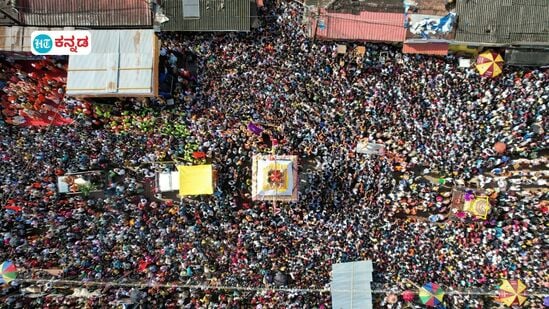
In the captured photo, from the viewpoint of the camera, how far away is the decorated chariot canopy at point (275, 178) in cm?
1420

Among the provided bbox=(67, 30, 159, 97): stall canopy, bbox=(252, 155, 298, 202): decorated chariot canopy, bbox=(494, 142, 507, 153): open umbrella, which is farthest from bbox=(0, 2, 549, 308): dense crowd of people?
bbox=(67, 30, 159, 97): stall canopy

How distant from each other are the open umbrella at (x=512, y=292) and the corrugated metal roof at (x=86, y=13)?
56.5 ft

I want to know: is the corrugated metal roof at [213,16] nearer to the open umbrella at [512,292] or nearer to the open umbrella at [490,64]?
the open umbrella at [490,64]

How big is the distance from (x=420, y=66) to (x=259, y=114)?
268 inches

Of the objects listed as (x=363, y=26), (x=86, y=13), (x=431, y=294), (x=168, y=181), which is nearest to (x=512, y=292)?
(x=431, y=294)

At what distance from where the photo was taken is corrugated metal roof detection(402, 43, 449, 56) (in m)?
14.7

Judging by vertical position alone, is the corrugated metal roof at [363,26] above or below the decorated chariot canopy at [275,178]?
above

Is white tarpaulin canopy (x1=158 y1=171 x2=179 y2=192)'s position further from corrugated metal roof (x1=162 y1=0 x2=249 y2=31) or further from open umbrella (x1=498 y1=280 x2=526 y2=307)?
open umbrella (x1=498 y1=280 x2=526 y2=307)

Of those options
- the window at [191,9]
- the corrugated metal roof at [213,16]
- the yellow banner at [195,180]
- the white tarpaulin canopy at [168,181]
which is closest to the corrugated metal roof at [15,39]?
the corrugated metal roof at [213,16]

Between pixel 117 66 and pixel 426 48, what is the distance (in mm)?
12170

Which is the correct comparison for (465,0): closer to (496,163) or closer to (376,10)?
(376,10)

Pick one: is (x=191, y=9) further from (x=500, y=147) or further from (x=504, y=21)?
(x=500, y=147)
